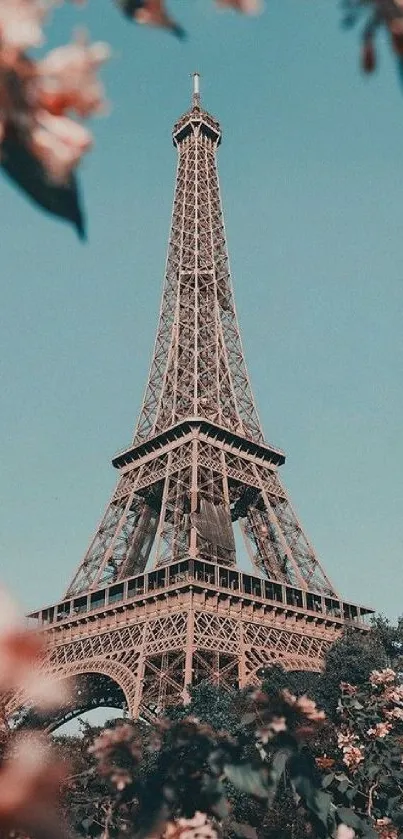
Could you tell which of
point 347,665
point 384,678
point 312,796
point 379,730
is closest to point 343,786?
point 379,730

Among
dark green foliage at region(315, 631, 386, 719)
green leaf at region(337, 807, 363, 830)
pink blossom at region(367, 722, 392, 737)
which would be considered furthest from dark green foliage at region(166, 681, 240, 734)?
green leaf at region(337, 807, 363, 830)

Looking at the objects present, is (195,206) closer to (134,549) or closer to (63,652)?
(134,549)

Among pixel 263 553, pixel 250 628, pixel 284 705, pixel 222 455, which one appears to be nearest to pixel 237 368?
pixel 222 455

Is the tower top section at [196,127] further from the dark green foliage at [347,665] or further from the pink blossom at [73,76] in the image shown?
the pink blossom at [73,76]

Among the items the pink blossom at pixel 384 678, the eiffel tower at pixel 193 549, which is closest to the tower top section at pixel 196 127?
the eiffel tower at pixel 193 549

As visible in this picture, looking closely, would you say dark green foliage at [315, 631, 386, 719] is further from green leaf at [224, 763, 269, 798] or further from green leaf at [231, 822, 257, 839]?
green leaf at [224, 763, 269, 798]

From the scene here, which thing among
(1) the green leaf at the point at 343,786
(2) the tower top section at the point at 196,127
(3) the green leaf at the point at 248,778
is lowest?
(3) the green leaf at the point at 248,778

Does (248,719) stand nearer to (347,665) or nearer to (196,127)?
(347,665)
